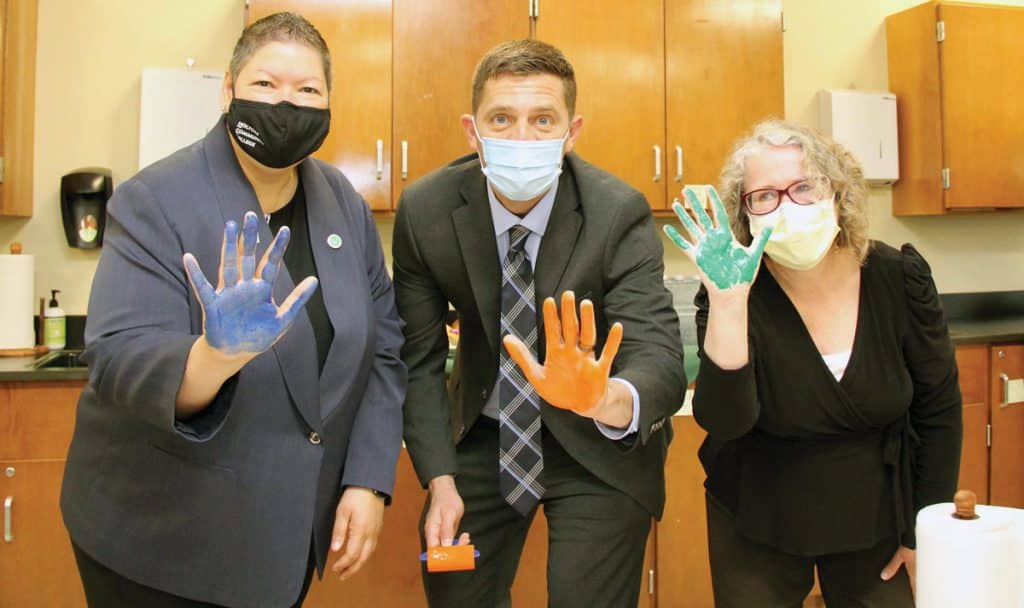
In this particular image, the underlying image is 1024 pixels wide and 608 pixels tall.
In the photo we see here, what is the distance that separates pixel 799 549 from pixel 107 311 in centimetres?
120

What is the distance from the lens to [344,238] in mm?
1333

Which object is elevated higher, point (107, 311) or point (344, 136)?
point (344, 136)

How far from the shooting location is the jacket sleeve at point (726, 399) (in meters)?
1.29

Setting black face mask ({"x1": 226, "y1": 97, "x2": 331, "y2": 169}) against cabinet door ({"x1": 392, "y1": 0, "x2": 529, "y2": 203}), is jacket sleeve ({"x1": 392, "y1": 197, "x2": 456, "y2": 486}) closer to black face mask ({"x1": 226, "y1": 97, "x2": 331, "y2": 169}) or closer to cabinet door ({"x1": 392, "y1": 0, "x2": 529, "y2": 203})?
black face mask ({"x1": 226, "y1": 97, "x2": 331, "y2": 169})

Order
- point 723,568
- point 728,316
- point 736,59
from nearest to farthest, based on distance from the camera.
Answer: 1. point 728,316
2. point 723,568
3. point 736,59

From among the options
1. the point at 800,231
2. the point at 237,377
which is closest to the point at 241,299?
the point at 237,377

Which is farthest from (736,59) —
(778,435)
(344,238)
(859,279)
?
(344,238)

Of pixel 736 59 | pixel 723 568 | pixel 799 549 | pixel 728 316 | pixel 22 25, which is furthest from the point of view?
pixel 736 59

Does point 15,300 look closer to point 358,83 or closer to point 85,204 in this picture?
point 85,204

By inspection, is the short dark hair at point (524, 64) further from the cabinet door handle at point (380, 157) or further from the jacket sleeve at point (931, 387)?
the cabinet door handle at point (380, 157)

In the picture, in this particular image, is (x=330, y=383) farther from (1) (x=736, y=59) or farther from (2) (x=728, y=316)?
(1) (x=736, y=59)

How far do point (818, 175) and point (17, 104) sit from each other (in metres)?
2.53

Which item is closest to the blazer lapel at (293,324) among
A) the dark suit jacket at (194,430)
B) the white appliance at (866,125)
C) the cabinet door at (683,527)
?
the dark suit jacket at (194,430)

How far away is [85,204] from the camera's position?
2.76m
